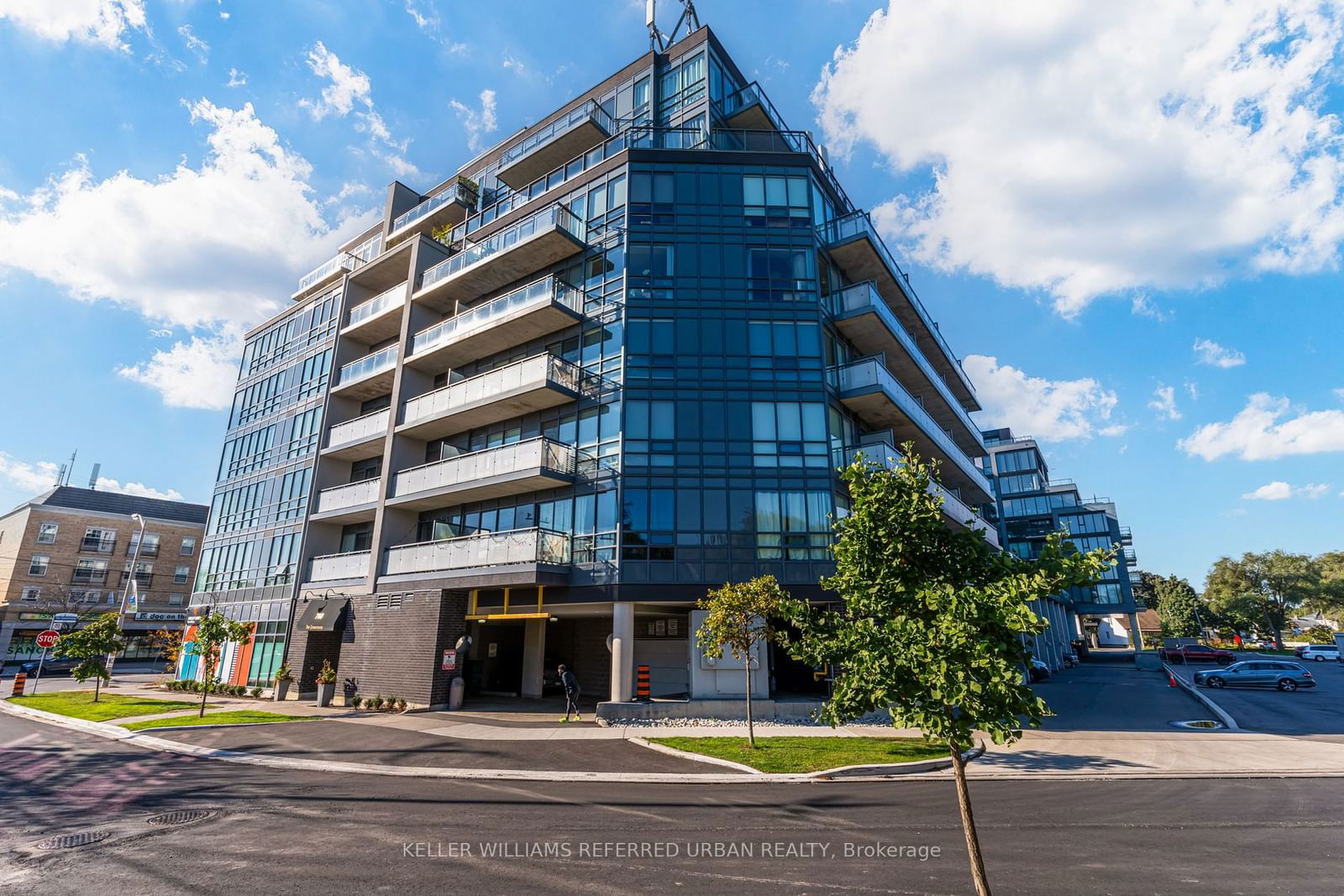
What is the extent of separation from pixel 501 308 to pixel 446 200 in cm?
1262

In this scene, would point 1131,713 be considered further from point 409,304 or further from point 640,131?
point 409,304

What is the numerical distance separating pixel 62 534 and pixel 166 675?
32088 mm

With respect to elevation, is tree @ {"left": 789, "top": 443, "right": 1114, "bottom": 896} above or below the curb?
above

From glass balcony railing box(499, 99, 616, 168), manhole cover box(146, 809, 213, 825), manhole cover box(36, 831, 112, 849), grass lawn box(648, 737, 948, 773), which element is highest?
glass balcony railing box(499, 99, 616, 168)

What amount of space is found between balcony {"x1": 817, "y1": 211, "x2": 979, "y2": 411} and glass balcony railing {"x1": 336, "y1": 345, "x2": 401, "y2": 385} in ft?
66.9

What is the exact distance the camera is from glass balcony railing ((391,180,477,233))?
3481 centimetres

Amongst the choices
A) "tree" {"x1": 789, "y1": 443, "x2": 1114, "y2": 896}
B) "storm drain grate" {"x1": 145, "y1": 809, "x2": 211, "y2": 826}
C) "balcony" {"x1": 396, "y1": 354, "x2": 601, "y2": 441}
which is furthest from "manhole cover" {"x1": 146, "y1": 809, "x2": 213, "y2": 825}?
"balcony" {"x1": 396, "y1": 354, "x2": 601, "y2": 441}

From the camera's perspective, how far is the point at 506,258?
27.6 meters

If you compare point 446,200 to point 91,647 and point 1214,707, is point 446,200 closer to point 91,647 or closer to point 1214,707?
point 91,647

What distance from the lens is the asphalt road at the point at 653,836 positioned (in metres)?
7.74

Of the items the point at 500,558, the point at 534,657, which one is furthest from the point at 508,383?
the point at 534,657

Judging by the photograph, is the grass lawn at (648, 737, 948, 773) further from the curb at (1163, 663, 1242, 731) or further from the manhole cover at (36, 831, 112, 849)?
the curb at (1163, 663, 1242, 731)

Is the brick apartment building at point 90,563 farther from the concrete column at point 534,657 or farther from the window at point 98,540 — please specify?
the concrete column at point 534,657

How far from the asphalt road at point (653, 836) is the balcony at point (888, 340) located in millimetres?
18242
